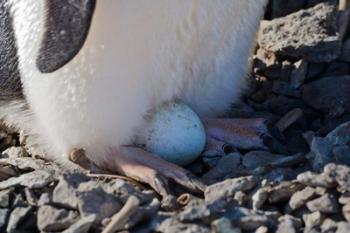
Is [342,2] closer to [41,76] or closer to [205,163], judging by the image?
[205,163]

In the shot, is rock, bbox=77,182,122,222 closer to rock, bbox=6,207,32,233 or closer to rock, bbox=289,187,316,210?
rock, bbox=6,207,32,233

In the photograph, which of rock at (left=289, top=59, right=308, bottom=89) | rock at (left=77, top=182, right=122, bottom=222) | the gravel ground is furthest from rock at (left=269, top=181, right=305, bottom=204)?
rock at (left=289, top=59, right=308, bottom=89)

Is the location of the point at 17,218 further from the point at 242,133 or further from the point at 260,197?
the point at 242,133

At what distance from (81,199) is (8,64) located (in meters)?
0.56

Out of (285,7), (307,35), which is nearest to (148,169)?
(307,35)

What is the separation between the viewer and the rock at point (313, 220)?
2.08m

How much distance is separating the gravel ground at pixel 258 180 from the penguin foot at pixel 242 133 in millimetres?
20

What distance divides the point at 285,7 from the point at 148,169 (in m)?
1.00

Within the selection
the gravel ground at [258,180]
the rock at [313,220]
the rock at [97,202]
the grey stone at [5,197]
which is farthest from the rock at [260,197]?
the grey stone at [5,197]

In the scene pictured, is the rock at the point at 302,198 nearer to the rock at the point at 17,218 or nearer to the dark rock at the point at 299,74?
the rock at the point at 17,218

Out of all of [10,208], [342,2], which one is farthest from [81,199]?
[342,2]

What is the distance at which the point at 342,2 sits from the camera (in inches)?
122

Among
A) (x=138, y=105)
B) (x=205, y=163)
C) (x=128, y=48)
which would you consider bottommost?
(x=205, y=163)

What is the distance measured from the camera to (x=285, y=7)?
319cm
